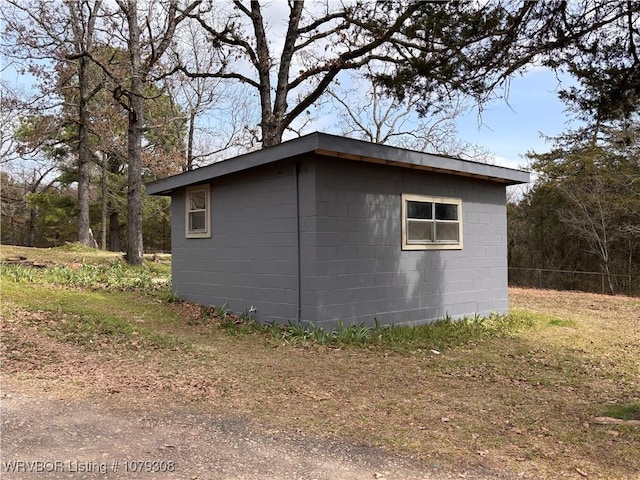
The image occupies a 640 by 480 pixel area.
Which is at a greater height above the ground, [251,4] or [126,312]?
[251,4]

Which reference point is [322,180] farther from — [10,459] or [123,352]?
[10,459]

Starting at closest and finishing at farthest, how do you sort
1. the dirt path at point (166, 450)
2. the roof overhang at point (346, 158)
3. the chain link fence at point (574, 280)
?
the dirt path at point (166, 450), the roof overhang at point (346, 158), the chain link fence at point (574, 280)

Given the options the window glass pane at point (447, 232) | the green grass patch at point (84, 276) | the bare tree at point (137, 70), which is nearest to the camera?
the window glass pane at point (447, 232)

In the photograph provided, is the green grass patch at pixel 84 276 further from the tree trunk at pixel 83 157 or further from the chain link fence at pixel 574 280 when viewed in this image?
the chain link fence at pixel 574 280

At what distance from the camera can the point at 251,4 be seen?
45.1 ft

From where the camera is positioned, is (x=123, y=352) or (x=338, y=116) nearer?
(x=123, y=352)

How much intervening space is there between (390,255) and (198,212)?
362 cm

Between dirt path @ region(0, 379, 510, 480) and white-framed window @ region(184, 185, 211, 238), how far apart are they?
16.0ft

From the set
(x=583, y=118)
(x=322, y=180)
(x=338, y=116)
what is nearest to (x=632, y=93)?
(x=583, y=118)

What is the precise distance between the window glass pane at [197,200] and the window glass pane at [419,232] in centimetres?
364

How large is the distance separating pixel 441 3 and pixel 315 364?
456 centimetres

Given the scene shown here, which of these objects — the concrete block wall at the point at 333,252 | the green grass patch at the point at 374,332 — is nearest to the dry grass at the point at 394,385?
the green grass patch at the point at 374,332

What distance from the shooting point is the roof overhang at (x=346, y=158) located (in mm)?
6094

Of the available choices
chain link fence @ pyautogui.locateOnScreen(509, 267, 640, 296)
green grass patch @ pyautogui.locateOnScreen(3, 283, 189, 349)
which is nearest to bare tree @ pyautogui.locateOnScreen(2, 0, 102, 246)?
green grass patch @ pyautogui.locateOnScreen(3, 283, 189, 349)
